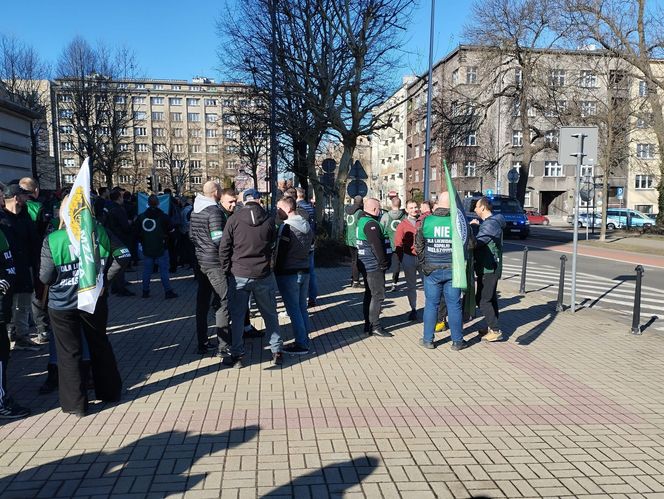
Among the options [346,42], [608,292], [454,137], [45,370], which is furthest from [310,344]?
[454,137]

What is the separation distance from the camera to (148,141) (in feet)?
314

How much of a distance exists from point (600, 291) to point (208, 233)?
10.00m

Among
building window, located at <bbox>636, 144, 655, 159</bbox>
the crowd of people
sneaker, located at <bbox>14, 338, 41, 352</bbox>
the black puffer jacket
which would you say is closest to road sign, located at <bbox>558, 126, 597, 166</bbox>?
the crowd of people

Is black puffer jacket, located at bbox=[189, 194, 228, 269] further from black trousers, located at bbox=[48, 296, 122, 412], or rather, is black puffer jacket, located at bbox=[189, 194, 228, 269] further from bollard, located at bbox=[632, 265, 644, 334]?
bollard, located at bbox=[632, 265, 644, 334]

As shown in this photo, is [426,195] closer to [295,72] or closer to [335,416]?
[295,72]

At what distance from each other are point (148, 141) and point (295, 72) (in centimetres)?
8410

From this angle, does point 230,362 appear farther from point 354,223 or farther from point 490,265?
point 354,223

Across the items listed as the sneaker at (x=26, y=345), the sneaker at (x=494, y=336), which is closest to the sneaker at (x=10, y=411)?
the sneaker at (x=26, y=345)

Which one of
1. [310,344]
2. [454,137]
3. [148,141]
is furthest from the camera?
[148,141]

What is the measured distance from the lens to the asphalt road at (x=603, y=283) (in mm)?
10469

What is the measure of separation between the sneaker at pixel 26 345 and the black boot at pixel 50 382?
1559 millimetres

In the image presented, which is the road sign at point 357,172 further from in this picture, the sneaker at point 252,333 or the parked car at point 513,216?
the parked car at point 513,216

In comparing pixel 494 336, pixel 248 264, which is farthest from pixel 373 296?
pixel 248 264

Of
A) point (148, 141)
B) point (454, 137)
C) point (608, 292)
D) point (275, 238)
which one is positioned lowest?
point (608, 292)
